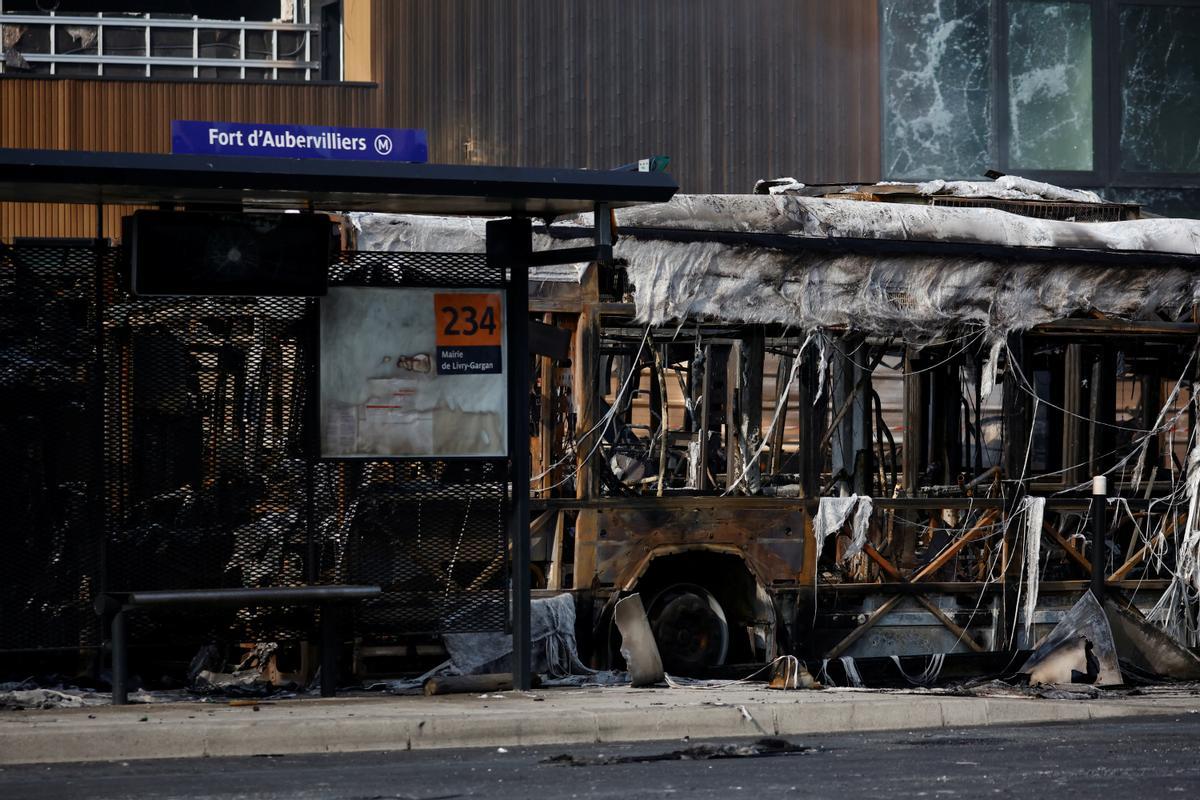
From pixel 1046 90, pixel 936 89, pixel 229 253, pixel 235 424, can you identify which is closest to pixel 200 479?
pixel 235 424

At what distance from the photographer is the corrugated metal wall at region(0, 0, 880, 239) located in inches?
912

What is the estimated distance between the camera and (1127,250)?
13445 mm

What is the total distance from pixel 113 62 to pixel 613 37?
680 centimetres

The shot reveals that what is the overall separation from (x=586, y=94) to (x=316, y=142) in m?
15.4

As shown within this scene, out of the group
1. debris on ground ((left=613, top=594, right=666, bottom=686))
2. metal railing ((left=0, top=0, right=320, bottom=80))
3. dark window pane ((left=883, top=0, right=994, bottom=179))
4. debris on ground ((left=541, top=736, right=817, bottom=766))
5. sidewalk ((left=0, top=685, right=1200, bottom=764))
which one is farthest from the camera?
dark window pane ((left=883, top=0, right=994, bottom=179))

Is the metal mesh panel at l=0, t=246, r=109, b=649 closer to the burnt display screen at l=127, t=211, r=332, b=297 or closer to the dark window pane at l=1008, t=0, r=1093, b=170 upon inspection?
the burnt display screen at l=127, t=211, r=332, b=297

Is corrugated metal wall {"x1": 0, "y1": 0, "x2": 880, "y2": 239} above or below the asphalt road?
above

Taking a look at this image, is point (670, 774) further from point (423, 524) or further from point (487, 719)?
point (423, 524)

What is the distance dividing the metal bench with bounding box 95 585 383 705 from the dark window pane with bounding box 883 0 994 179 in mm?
17552

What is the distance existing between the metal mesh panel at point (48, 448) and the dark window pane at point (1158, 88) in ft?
68.7

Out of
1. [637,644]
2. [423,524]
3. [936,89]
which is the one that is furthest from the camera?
[936,89]

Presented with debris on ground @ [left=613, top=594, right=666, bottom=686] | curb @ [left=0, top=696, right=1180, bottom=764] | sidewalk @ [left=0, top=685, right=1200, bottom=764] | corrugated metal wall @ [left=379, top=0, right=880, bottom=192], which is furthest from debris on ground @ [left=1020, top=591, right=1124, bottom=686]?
corrugated metal wall @ [left=379, top=0, right=880, bottom=192]

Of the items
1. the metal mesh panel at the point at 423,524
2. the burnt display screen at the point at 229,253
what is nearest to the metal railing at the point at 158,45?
the metal mesh panel at the point at 423,524

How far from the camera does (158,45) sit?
2467 centimetres
